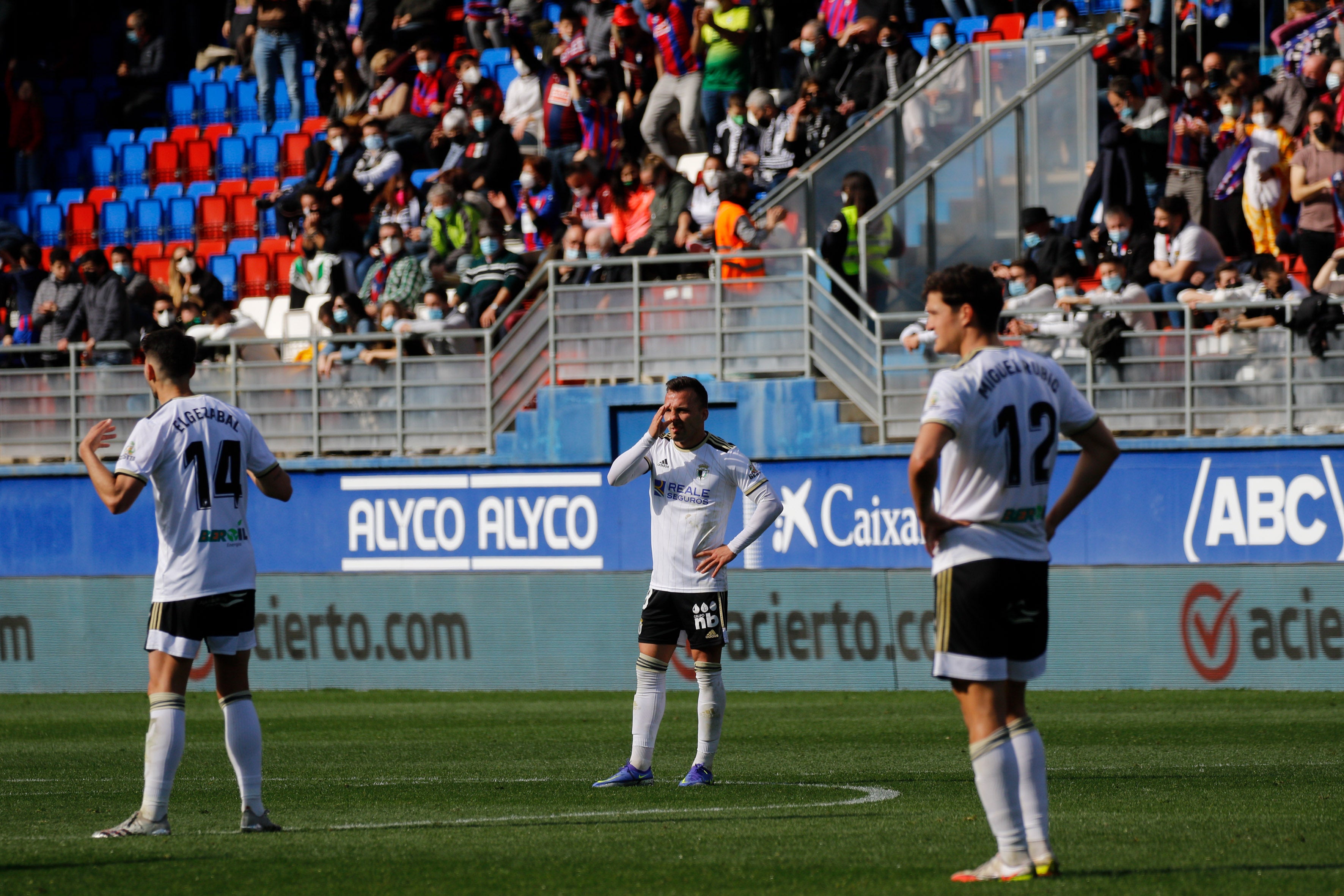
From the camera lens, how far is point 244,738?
335 inches

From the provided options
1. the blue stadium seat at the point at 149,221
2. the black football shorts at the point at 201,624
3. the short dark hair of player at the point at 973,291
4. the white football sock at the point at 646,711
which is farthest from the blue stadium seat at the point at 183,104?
the short dark hair of player at the point at 973,291

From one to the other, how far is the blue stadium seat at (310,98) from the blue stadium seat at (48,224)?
4.18 m

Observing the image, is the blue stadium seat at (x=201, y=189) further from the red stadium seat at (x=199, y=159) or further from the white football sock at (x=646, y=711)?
the white football sock at (x=646, y=711)

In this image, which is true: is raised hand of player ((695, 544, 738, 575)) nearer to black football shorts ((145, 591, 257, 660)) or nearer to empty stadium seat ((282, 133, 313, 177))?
black football shorts ((145, 591, 257, 660))

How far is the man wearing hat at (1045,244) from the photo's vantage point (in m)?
20.3

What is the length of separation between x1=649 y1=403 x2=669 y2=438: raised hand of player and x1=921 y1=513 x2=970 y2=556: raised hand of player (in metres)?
4.00

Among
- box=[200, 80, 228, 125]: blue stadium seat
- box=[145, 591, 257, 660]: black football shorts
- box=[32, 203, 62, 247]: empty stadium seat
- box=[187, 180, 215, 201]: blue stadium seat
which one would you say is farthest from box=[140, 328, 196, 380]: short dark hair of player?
box=[200, 80, 228, 125]: blue stadium seat

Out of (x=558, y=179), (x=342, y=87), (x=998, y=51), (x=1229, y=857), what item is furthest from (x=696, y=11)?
(x=1229, y=857)

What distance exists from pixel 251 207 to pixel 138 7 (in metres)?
6.97

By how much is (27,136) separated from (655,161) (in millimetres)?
13596

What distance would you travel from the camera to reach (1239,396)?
19.6 m

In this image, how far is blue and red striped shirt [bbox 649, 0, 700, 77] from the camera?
2539 cm

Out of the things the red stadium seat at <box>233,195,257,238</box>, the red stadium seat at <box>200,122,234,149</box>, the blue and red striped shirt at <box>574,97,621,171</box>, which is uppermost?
the red stadium seat at <box>200,122,234,149</box>

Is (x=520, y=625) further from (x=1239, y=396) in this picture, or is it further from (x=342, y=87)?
(x=342, y=87)
